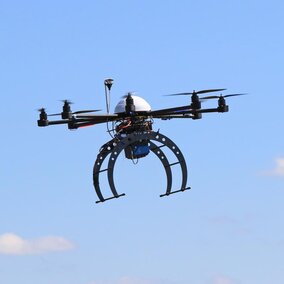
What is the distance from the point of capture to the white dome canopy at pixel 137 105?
123450 millimetres

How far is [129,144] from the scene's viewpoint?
124m

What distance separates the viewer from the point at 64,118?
122m

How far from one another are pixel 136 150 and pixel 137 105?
346cm

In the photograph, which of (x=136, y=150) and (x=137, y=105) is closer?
(x=137, y=105)

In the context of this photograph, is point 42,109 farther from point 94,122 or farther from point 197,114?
point 197,114

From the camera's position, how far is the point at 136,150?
124 meters

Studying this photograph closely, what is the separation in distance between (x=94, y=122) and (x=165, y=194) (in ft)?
25.2

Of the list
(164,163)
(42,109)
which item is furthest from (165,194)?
(42,109)

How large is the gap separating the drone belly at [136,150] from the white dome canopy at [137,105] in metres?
2.68

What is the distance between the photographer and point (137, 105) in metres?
124

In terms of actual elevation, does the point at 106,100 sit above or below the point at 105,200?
above

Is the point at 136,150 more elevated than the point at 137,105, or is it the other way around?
the point at 137,105

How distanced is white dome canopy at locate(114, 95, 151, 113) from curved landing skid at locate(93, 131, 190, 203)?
76.2 inches

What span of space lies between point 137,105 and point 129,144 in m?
2.98
